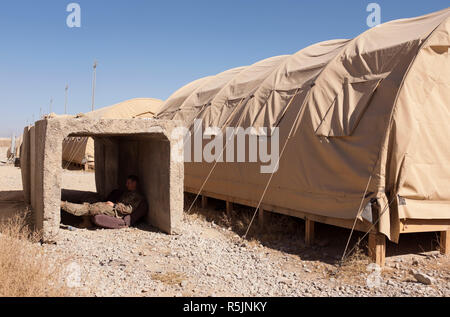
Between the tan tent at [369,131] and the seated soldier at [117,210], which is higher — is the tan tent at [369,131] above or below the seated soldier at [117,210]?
above

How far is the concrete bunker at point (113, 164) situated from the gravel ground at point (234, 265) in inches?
15.8

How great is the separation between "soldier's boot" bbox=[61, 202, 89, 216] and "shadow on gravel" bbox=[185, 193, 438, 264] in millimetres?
2411

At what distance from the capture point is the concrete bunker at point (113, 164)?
21.0 ft

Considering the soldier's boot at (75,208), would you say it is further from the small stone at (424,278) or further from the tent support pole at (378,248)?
the small stone at (424,278)

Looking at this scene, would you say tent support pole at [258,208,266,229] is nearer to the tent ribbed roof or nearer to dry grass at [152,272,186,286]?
the tent ribbed roof

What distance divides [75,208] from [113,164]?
244 cm

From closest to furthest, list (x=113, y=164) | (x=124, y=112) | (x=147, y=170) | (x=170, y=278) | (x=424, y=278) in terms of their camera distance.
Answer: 1. (x=424, y=278)
2. (x=170, y=278)
3. (x=147, y=170)
4. (x=113, y=164)
5. (x=124, y=112)

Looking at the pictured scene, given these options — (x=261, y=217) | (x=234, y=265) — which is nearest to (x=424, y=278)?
(x=234, y=265)

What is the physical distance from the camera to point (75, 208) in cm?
740

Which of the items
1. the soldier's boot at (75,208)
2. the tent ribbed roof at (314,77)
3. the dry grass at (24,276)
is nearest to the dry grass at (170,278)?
the dry grass at (24,276)

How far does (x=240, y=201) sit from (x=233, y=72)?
4818mm

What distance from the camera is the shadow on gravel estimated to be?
646cm

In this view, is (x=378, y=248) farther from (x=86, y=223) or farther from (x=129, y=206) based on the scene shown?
(x=86, y=223)

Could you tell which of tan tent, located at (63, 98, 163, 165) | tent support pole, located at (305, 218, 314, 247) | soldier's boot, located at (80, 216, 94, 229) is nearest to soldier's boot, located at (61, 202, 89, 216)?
soldier's boot, located at (80, 216, 94, 229)
